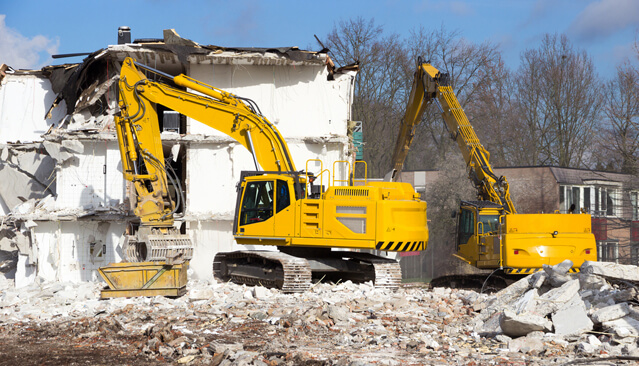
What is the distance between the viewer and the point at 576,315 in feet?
29.5

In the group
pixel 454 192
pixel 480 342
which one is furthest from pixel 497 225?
pixel 454 192

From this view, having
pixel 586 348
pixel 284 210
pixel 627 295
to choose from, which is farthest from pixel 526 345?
pixel 284 210

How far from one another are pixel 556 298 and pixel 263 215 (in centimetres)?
674

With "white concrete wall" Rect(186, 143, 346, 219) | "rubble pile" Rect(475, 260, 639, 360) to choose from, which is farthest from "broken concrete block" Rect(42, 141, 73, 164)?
"rubble pile" Rect(475, 260, 639, 360)

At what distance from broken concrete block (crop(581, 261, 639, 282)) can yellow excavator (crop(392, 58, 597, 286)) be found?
3.78 meters

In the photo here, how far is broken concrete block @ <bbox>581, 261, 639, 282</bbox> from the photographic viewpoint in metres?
10.6

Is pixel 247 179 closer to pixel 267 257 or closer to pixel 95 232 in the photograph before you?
pixel 267 257

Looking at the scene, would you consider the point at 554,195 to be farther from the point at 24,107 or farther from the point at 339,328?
the point at 339,328

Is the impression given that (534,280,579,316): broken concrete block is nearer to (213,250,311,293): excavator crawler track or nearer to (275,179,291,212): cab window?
(213,250,311,293): excavator crawler track

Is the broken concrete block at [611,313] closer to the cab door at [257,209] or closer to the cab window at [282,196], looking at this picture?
the cab window at [282,196]

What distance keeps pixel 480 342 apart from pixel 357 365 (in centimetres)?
238

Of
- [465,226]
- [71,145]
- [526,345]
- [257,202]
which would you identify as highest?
[71,145]

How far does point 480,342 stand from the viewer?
893 centimetres

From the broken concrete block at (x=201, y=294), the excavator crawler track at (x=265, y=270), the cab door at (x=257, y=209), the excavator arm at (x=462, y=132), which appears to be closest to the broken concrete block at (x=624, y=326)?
the excavator crawler track at (x=265, y=270)
